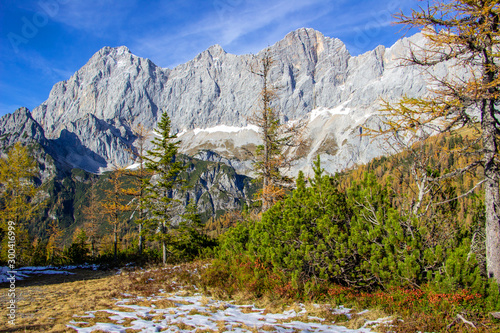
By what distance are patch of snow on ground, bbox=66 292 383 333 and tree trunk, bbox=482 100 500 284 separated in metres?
3.66

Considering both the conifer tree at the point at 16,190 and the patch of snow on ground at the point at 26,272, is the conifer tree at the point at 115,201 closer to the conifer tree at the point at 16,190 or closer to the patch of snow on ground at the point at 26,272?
the patch of snow on ground at the point at 26,272

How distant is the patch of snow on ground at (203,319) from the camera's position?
18.1 ft

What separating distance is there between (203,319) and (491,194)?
7613 mm

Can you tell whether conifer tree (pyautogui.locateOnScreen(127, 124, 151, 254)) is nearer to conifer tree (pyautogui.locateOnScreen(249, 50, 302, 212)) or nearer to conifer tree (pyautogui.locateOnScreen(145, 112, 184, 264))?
conifer tree (pyautogui.locateOnScreen(145, 112, 184, 264))

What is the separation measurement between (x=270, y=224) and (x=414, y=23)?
7420mm

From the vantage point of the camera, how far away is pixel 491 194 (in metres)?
6.64

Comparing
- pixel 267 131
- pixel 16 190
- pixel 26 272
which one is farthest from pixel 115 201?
pixel 267 131

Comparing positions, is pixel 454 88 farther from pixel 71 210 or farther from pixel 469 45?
pixel 71 210

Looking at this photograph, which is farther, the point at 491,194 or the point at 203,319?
the point at 491,194

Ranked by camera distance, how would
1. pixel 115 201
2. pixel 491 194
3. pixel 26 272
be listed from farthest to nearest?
1. pixel 115 201
2. pixel 26 272
3. pixel 491 194

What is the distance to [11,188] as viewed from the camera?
1983 cm

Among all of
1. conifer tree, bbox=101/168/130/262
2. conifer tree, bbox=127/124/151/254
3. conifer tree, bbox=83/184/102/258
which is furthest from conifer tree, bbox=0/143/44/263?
conifer tree, bbox=83/184/102/258

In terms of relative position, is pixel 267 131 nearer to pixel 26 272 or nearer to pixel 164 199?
pixel 164 199

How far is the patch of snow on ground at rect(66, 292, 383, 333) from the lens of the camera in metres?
5.50
